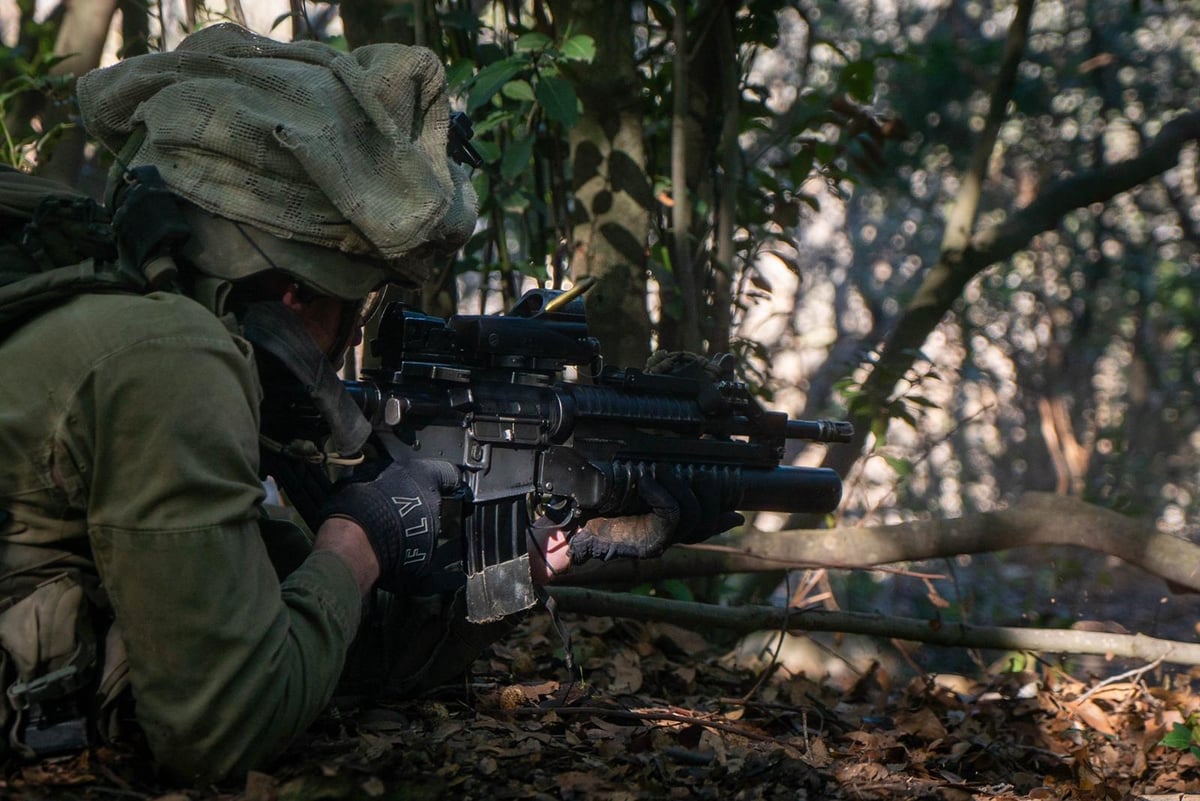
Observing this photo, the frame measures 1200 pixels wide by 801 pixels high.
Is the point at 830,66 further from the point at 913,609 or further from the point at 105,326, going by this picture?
the point at 105,326

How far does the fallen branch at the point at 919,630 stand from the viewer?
388cm

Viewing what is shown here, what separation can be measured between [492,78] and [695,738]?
2.22 metres

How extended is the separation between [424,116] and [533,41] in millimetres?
1597

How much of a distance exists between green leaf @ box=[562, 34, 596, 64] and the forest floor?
1971 millimetres

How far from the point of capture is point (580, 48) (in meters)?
3.91

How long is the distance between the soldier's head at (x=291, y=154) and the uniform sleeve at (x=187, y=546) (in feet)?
0.96

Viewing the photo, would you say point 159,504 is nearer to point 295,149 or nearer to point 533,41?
point 295,149

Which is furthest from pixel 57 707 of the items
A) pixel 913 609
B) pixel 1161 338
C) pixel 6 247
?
A: pixel 1161 338

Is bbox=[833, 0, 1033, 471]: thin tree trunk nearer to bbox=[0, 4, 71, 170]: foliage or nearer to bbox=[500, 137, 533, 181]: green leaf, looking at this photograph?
bbox=[500, 137, 533, 181]: green leaf

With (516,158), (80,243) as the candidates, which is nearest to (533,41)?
(516,158)

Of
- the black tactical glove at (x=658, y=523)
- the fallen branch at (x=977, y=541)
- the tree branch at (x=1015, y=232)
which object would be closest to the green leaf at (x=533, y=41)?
the black tactical glove at (x=658, y=523)

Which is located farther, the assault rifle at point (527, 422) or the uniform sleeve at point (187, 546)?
the assault rifle at point (527, 422)

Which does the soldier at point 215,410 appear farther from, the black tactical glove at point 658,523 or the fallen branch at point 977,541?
the fallen branch at point 977,541

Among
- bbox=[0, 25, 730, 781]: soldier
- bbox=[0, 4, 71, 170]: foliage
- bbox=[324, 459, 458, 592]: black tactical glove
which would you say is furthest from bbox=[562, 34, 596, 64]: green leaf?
bbox=[324, 459, 458, 592]: black tactical glove
